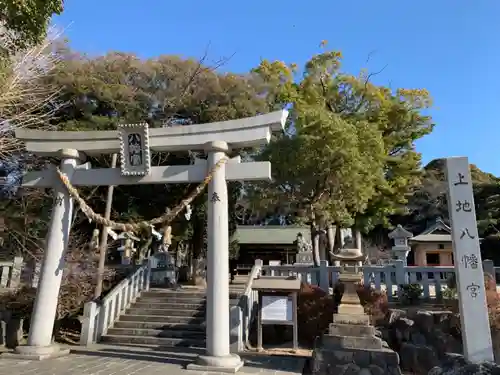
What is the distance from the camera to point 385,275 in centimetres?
1146

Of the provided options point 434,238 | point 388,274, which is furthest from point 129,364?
point 434,238

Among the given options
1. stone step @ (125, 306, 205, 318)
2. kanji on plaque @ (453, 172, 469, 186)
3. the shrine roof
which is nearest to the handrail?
stone step @ (125, 306, 205, 318)

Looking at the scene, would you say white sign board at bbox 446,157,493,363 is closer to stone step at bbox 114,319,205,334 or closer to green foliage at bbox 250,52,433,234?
green foliage at bbox 250,52,433,234

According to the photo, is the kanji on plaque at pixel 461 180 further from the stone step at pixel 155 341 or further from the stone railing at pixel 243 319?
the stone step at pixel 155 341

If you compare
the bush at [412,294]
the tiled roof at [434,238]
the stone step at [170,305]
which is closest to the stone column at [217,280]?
the stone step at [170,305]

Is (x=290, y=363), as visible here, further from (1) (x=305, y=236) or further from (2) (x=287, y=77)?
(1) (x=305, y=236)

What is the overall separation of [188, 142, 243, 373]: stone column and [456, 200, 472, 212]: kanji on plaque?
4349 mm

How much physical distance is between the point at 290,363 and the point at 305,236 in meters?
18.6

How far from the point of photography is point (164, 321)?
1088 centimetres

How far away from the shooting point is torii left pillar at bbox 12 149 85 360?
730 centimetres

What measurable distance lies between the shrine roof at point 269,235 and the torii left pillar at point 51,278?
17.1 m

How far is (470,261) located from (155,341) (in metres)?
7.79

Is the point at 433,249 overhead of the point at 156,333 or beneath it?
overhead

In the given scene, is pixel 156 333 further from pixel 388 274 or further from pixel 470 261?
pixel 470 261
